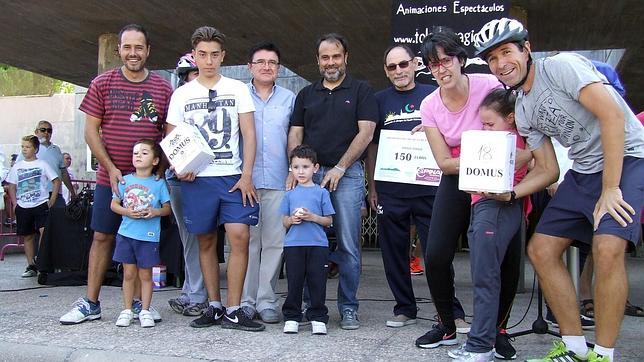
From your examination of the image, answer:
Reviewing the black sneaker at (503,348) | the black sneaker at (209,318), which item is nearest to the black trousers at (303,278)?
the black sneaker at (209,318)

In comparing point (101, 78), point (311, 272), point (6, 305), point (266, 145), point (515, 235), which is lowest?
point (6, 305)

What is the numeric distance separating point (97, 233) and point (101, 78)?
1.18 m

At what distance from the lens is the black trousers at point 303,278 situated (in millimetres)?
4637

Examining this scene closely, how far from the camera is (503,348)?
12.8 ft

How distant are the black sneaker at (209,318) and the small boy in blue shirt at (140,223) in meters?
0.33

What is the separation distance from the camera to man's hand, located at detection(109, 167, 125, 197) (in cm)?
483

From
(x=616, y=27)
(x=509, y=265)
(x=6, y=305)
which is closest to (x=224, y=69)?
(x=616, y=27)

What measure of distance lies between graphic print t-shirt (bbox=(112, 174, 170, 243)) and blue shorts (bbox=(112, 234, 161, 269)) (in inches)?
1.7

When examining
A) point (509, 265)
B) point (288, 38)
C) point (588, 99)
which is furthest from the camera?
point (288, 38)

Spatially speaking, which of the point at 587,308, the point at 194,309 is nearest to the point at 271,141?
the point at 194,309

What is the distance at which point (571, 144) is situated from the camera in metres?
3.65

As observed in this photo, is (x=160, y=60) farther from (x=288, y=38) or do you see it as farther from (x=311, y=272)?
(x=311, y=272)

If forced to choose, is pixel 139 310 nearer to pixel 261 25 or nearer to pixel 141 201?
pixel 141 201

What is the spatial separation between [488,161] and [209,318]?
8.02ft
